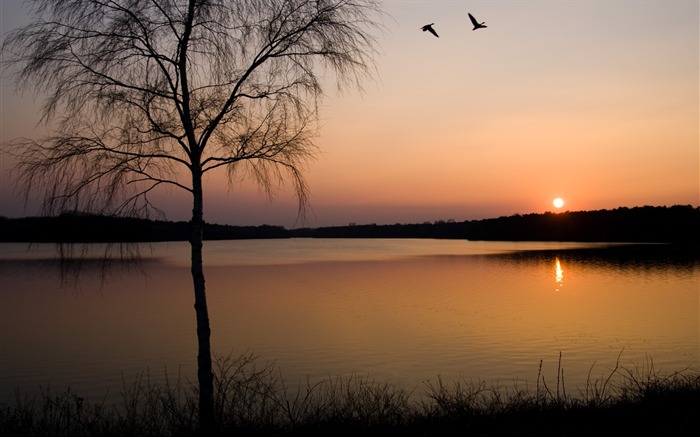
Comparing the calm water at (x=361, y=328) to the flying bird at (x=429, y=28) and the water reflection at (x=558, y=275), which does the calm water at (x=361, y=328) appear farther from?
the flying bird at (x=429, y=28)

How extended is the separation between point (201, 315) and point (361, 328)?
18098mm

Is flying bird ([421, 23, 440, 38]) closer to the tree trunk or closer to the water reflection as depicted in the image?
the tree trunk

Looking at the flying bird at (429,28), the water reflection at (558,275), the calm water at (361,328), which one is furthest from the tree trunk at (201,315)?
the water reflection at (558,275)

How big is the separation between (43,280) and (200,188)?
47.9 metres

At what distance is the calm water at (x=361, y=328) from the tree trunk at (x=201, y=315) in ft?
2.50

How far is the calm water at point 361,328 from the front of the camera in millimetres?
18859

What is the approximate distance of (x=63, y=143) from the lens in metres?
9.20

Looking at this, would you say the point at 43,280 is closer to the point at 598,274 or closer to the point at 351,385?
the point at 351,385

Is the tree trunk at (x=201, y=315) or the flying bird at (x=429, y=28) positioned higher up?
the flying bird at (x=429, y=28)

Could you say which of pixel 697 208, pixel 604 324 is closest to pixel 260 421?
pixel 604 324

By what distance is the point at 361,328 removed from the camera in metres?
27.0

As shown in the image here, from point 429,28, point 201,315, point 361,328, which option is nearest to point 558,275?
point 361,328

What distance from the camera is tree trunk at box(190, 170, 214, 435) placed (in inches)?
372

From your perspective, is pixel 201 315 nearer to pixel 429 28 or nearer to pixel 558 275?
pixel 429 28
